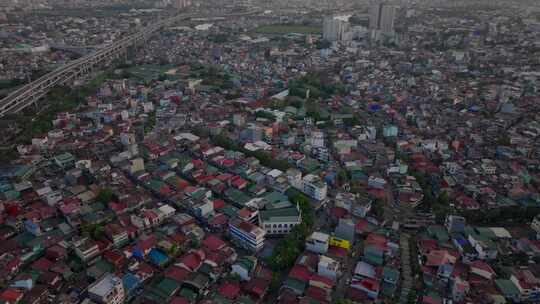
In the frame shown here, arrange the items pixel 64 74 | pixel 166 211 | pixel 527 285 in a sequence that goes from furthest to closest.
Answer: pixel 64 74
pixel 166 211
pixel 527 285

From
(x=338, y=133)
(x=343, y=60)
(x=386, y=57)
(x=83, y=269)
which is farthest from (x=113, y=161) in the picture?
(x=386, y=57)

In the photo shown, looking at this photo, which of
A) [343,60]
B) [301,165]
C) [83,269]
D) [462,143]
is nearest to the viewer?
[83,269]

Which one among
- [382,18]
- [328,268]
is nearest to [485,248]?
[328,268]

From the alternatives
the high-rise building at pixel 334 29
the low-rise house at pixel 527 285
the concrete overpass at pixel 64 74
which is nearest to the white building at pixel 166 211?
the low-rise house at pixel 527 285

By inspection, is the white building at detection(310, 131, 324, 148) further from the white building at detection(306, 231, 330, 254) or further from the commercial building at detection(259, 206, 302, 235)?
the white building at detection(306, 231, 330, 254)

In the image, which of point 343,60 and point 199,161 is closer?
point 199,161

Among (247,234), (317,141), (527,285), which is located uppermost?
(317,141)

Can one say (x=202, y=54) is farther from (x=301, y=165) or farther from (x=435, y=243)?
(x=435, y=243)

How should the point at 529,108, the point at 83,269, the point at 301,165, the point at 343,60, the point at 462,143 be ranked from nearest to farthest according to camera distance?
the point at 83,269, the point at 301,165, the point at 462,143, the point at 529,108, the point at 343,60

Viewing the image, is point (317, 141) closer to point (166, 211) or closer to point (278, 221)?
point (278, 221)
